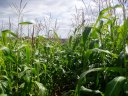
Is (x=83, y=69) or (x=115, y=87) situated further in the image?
(x=83, y=69)

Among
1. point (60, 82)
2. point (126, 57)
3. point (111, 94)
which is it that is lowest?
point (60, 82)

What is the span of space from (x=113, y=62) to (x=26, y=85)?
2.66ft

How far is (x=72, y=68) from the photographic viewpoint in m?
3.05

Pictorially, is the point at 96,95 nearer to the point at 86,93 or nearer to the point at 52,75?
the point at 86,93

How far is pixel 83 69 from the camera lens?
2.42 m

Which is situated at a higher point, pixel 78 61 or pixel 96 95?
pixel 78 61

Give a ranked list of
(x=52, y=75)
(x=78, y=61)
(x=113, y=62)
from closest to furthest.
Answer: (x=113, y=62) < (x=78, y=61) < (x=52, y=75)

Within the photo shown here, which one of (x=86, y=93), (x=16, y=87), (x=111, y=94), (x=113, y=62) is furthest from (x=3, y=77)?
(x=111, y=94)

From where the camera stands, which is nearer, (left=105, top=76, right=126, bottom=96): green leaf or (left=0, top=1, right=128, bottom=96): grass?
(left=105, top=76, right=126, bottom=96): green leaf

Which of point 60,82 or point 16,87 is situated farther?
point 60,82

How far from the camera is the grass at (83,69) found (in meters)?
1.82

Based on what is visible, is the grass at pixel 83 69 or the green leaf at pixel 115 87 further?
the grass at pixel 83 69

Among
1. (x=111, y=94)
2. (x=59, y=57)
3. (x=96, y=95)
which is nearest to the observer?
(x=111, y=94)

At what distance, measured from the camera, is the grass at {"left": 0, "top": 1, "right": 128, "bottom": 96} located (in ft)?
5.96
